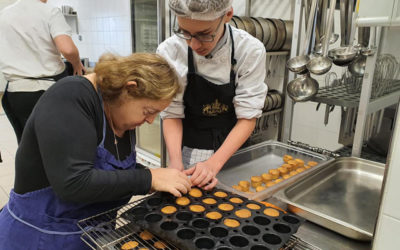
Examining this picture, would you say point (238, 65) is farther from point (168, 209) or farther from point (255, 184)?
point (168, 209)

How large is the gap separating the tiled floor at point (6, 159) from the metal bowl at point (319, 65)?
7.55ft

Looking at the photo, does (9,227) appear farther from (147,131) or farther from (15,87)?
(147,131)

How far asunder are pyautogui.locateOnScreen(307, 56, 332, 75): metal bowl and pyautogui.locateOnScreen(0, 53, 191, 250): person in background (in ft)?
2.30

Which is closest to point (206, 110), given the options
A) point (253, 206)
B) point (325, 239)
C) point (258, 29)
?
point (253, 206)

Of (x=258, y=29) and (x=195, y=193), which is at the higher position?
(x=258, y=29)

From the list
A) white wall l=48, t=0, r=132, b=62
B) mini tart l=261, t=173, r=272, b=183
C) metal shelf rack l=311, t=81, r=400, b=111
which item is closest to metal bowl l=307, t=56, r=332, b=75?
metal shelf rack l=311, t=81, r=400, b=111

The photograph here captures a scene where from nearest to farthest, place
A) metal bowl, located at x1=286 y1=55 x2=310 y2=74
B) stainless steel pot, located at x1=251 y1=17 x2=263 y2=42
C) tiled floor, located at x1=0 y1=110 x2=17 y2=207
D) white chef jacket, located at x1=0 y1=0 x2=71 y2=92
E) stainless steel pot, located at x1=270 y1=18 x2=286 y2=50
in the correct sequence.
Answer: metal bowl, located at x1=286 y1=55 x2=310 y2=74
white chef jacket, located at x1=0 y1=0 x2=71 y2=92
stainless steel pot, located at x1=251 y1=17 x2=263 y2=42
stainless steel pot, located at x1=270 y1=18 x2=286 y2=50
tiled floor, located at x1=0 y1=110 x2=17 y2=207

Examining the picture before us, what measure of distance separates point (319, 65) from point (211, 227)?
2.98ft

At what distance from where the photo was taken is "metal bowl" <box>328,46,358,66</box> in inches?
51.5

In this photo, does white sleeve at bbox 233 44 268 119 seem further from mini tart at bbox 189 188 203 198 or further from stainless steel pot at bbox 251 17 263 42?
stainless steel pot at bbox 251 17 263 42

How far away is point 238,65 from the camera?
124 cm

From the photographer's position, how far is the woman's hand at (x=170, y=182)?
83cm

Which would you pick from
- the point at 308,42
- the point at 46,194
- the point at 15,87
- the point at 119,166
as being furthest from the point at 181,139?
the point at 15,87

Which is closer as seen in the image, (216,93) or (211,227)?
(211,227)
